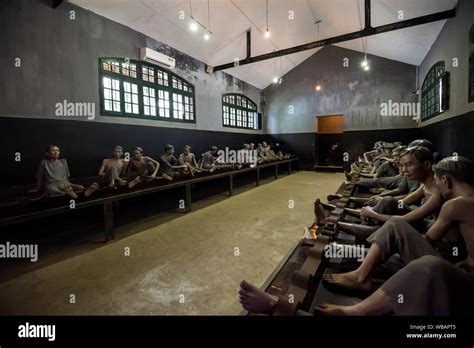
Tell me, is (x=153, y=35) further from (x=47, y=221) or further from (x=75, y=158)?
(x=47, y=221)

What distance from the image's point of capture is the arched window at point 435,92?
537 cm

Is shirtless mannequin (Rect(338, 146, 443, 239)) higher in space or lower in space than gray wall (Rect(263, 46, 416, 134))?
lower

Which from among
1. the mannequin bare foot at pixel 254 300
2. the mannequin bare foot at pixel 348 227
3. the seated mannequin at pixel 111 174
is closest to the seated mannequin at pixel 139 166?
the seated mannequin at pixel 111 174

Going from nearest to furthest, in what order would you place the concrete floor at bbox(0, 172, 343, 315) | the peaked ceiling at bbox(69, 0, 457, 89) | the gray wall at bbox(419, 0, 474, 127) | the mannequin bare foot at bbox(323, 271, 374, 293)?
the mannequin bare foot at bbox(323, 271, 374, 293) < the concrete floor at bbox(0, 172, 343, 315) < the gray wall at bbox(419, 0, 474, 127) < the peaked ceiling at bbox(69, 0, 457, 89)

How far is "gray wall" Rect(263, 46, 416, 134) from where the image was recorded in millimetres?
9345

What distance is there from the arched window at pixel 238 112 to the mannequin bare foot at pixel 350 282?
8.04 m

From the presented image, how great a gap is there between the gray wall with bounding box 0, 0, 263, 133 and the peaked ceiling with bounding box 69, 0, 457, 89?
344 millimetres

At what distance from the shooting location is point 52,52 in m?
4.21

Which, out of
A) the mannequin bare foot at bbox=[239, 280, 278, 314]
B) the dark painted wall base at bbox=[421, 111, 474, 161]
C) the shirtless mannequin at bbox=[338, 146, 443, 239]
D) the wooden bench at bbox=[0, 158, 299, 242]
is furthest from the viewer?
the dark painted wall base at bbox=[421, 111, 474, 161]

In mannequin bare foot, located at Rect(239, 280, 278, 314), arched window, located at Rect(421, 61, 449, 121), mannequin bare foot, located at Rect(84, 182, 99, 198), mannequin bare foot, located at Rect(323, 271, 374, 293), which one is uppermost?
arched window, located at Rect(421, 61, 449, 121)

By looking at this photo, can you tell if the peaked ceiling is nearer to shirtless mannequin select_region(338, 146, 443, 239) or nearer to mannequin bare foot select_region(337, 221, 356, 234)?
shirtless mannequin select_region(338, 146, 443, 239)

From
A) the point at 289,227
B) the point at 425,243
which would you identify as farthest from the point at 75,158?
the point at 425,243

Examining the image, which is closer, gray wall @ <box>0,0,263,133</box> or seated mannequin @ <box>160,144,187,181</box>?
gray wall @ <box>0,0,263,133</box>

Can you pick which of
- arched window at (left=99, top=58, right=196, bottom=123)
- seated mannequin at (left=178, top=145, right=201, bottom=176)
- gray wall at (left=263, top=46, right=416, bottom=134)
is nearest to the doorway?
gray wall at (left=263, top=46, right=416, bottom=134)
